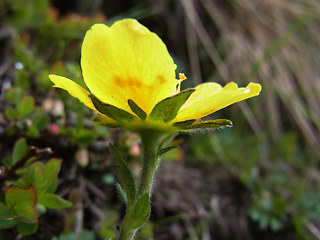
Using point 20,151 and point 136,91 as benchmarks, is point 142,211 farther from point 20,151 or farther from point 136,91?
point 20,151

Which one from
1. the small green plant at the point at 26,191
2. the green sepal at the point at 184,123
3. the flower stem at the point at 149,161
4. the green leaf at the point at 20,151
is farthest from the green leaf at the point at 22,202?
the green sepal at the point at 184,123

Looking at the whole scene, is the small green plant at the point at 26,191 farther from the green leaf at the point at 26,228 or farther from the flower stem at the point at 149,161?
the flower stem at the point at 149,161

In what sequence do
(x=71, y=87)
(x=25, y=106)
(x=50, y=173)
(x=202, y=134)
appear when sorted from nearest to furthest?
(x=71, y=87)
(x=50, y=173)
(x=25, y=106)
(x=202, y=134)

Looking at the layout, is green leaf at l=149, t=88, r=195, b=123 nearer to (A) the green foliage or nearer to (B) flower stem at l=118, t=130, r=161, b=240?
(B) flower stem at l=118, t=130, r=161, b=240

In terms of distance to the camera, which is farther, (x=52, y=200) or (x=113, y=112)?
(x=52, y=200)

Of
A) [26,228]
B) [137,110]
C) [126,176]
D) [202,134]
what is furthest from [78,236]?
[202,134]

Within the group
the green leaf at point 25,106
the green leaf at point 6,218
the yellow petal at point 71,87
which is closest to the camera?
the yellow petal at point 71,87
